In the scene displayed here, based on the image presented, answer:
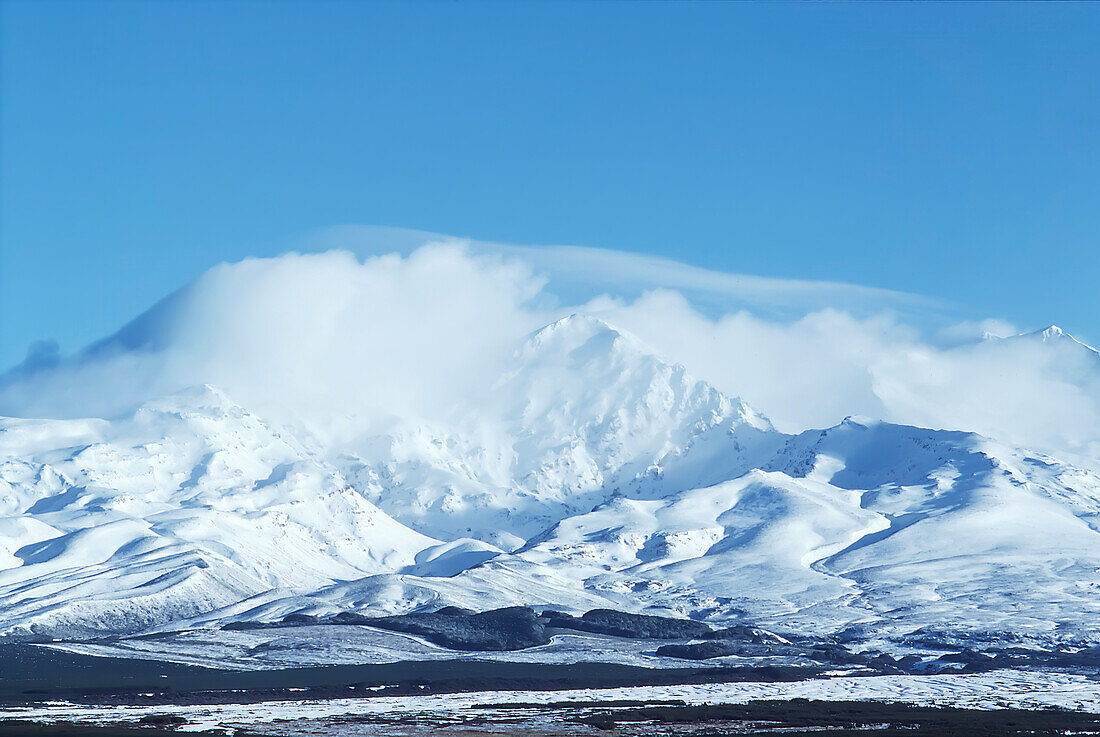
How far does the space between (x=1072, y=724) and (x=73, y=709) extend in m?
133

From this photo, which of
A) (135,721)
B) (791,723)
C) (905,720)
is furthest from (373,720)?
(905,720)

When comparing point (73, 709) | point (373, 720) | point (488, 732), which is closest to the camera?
point (488, 732)

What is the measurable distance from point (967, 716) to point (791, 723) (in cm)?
2699

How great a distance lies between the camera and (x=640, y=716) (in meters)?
186

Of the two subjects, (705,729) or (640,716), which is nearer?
(705,729)

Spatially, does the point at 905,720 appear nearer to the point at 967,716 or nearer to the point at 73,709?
the point at 967,716

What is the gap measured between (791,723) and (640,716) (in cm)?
1994

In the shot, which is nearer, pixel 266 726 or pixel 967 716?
pixel 266 726

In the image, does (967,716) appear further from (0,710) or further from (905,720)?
(0,710)

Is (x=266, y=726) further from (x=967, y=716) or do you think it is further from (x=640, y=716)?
(x=967, y=716)

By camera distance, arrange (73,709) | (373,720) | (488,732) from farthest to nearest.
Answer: (73,709), (373,720), (488,732)

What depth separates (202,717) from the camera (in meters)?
181

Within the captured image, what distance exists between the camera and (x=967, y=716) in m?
190

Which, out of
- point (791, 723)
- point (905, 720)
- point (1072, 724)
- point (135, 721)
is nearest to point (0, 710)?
point (135, 721)
